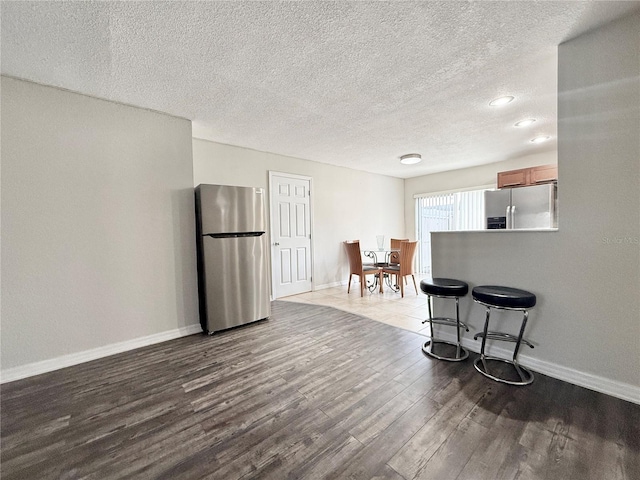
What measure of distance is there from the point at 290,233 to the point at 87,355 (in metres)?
3.05

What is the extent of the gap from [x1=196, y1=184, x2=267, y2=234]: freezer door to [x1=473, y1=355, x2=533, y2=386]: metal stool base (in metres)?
2.66

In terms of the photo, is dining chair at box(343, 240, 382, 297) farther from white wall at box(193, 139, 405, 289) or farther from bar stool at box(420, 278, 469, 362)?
bar stool at box(420, 278, 469, 362)

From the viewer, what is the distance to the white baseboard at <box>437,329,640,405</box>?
167 cm

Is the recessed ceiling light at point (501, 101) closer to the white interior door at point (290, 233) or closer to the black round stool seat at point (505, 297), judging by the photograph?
the black round stool seat at point (505, 297)

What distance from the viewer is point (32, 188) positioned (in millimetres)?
2178

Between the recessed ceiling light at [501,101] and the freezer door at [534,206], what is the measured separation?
181 cm

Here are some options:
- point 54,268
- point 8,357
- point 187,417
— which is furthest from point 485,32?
point 8,357

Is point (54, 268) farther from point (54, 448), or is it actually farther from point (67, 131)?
point (54, 448)

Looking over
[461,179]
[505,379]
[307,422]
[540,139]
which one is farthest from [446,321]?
[461,179]

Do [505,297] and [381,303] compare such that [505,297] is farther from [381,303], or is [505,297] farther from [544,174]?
[544,174]

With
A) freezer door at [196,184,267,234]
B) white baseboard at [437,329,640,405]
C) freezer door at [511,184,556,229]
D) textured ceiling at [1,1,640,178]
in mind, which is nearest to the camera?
textured ceiling at [1,1,640,178]

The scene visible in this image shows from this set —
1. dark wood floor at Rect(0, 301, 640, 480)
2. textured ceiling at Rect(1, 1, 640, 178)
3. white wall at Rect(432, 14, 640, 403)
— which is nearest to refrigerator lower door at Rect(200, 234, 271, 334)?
dark wood floor at Rect(0, 301, 640, 480)

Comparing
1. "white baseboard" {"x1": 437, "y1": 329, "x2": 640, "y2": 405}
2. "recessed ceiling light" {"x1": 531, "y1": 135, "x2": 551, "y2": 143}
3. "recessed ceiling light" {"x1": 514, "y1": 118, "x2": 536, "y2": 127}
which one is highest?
"recessed ceiling light" {"x1": 531, "y1": 135, "x2": 551, "y2": 143}

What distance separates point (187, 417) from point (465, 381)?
6.46 ft
